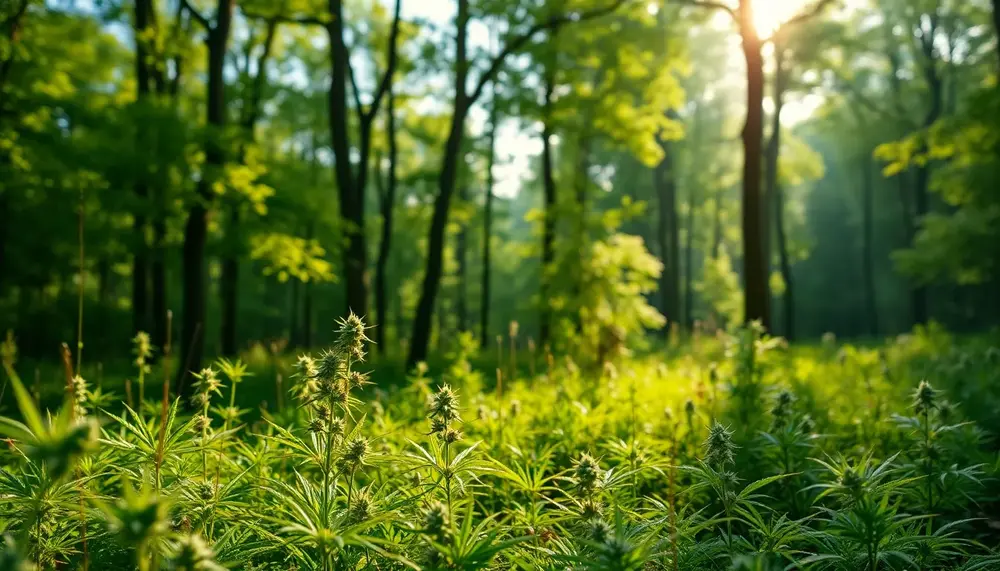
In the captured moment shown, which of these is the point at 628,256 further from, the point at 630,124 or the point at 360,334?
the point at 360,334

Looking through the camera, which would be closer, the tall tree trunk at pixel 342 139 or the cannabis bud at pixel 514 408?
the cannabis bud at pixel 514 408

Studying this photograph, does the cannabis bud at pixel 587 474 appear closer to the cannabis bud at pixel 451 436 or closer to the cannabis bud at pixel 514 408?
the cannabis bud at pixel 451 436

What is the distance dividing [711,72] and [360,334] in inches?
1162

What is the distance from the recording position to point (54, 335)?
2030 cm

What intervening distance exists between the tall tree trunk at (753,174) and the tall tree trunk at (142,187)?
9.79 meters

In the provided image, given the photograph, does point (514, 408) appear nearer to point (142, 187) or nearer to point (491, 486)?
point (491, 486)

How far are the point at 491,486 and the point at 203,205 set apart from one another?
8.39 meters

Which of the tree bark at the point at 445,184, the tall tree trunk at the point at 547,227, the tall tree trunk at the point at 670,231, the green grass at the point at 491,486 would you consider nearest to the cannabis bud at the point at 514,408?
the green grass at the point at 491,486

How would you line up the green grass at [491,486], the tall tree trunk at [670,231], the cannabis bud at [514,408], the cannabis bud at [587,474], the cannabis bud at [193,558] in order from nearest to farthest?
the cannabis bud at [193,558], the green grass at [491,486], the cannabis bud at [587,474], the cannabis bud at [514,408], the tall tree trunk at [670,231]

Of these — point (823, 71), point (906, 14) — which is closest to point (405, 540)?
point (823, 71)

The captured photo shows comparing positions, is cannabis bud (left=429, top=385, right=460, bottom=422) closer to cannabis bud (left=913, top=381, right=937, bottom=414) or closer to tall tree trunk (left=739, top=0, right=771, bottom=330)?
cannabis bud (left=913, top=381, right=937, bottom=414)

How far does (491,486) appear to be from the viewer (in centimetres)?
238

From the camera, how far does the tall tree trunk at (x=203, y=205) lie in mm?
9188

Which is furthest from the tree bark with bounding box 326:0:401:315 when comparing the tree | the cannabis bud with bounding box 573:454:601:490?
the cannabis bud with bounding box 573:454:601:490
